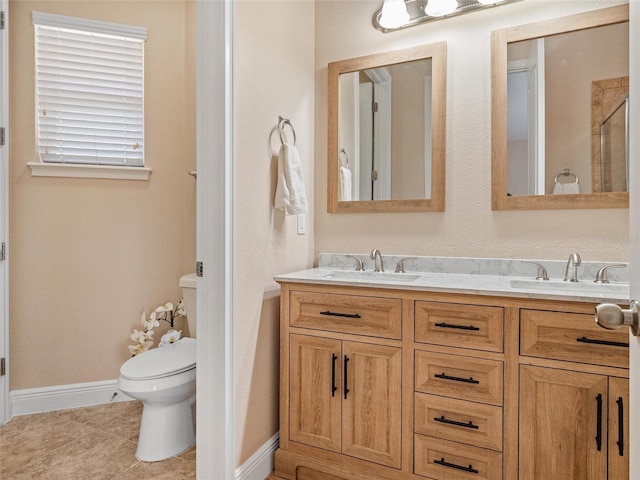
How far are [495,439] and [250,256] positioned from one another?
1155 millimetres

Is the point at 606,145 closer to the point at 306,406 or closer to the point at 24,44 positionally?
the point at 306,406

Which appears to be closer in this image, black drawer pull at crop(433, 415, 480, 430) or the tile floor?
black drawer pull at crop(433, 415, 480, 430)

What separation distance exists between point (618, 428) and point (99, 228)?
2720 mm

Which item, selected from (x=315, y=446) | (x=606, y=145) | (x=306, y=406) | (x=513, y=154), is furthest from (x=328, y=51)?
(x=315, y=446)

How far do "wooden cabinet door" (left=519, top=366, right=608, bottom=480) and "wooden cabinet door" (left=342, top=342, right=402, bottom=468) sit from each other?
45 centimetres

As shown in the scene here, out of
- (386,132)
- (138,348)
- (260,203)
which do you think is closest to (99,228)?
(138,348)

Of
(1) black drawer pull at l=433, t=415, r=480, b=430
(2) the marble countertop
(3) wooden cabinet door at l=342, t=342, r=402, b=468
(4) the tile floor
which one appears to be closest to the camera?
(2) the marble countertop

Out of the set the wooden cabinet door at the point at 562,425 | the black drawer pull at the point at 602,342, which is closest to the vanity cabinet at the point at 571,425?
the wooden cabinet door at the point at 562,425

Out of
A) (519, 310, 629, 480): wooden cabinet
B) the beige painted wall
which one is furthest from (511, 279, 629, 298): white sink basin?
the beige painted wall

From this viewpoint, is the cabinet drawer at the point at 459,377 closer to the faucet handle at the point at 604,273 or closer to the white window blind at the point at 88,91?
the faucet handle at the point at 604,273

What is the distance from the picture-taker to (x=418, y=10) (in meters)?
2.03

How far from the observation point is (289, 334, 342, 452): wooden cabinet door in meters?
1.68

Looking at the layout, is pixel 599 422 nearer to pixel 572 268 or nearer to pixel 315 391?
pixel 572 268

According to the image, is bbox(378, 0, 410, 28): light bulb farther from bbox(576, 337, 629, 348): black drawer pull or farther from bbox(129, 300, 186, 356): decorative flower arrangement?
Result: bbox(129, 300, 186, 356): decorative flower arrangement
